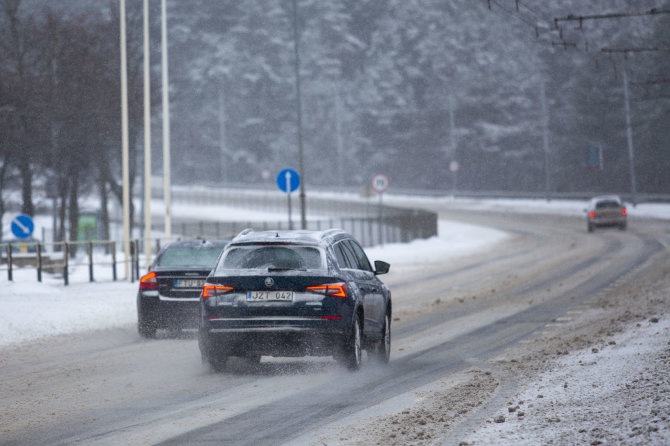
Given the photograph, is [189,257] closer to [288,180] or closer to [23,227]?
[288,180]

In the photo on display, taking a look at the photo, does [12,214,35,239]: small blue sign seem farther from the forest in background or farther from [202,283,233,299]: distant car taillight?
the forest in background

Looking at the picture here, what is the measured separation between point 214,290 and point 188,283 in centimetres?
463

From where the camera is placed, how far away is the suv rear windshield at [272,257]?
11.7 m

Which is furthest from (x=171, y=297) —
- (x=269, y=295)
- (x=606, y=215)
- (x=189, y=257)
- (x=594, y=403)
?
(x=606, y=215)

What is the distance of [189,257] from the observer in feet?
55.6

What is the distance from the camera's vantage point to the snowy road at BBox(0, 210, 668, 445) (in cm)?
840

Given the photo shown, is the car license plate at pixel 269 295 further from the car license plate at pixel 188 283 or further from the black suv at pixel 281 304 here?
the car license plate at pixel 188 283

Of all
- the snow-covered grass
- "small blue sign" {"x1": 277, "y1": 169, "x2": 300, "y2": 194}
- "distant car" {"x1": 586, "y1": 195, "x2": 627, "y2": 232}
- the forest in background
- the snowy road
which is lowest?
the snow-covered grass

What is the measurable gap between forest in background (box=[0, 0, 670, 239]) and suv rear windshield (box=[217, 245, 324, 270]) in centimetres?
6286

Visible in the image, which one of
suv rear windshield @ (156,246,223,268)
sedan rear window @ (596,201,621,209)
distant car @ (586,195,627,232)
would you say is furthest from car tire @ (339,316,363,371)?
sedan rear window @ (596,201,621,209)

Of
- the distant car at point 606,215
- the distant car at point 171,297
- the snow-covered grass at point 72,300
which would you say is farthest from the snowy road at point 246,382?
the distant car at point 606,215

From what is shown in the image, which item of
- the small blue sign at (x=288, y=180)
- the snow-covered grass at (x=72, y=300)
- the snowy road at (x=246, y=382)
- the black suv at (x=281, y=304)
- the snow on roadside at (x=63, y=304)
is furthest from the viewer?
the small blue sign at (x=288, y=180)

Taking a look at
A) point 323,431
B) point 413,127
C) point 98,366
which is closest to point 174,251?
point 98,366

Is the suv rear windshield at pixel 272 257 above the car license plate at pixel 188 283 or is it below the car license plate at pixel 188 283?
above
